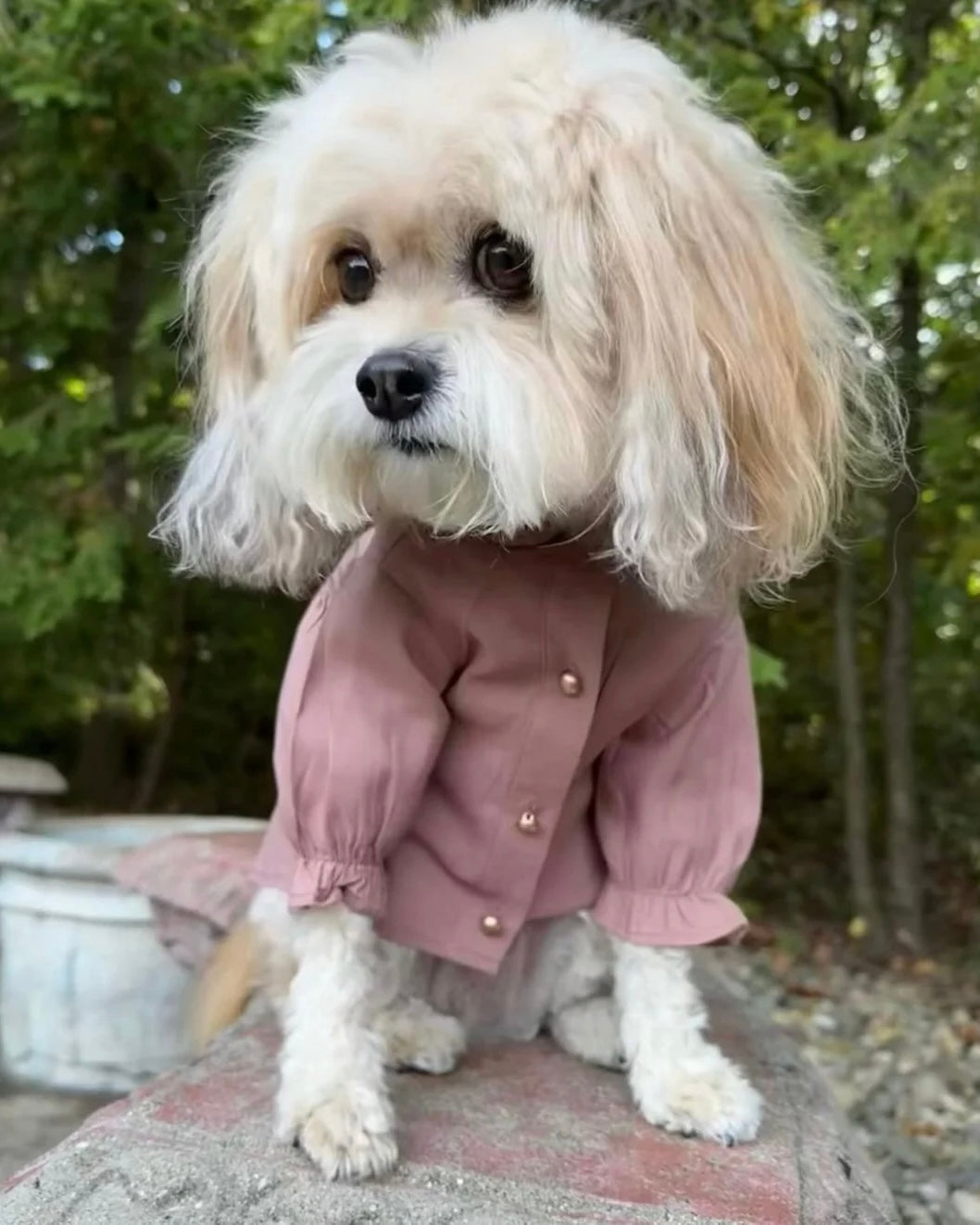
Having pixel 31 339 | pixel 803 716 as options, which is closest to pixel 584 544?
pixel 31 339

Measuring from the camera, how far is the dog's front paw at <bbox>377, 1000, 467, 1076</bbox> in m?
1.58

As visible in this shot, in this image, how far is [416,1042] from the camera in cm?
158

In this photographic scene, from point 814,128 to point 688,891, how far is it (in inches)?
62.2

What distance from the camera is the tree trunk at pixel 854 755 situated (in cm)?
307

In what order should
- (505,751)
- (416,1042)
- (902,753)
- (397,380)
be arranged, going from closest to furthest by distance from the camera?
(397,380), (505,751), (416,1042), (902,753)

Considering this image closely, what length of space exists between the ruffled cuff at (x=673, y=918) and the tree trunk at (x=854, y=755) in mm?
1674

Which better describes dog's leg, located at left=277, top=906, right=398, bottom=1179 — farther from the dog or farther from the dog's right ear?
the dog's right ear

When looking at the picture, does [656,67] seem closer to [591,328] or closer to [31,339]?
[591,328]

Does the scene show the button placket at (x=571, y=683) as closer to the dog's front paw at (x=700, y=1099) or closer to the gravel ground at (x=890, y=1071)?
the dog's front paw at (x=700, y=1099)

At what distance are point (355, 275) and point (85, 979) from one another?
4.69 ft

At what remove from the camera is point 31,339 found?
291 centimetres

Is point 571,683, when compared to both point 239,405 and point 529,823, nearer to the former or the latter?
point 529,823

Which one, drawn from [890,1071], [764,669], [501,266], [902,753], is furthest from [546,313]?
[902,753]

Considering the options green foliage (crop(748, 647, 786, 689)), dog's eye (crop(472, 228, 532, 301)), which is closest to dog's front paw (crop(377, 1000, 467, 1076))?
dog's eye (crop(472, 228, 532, 301))
